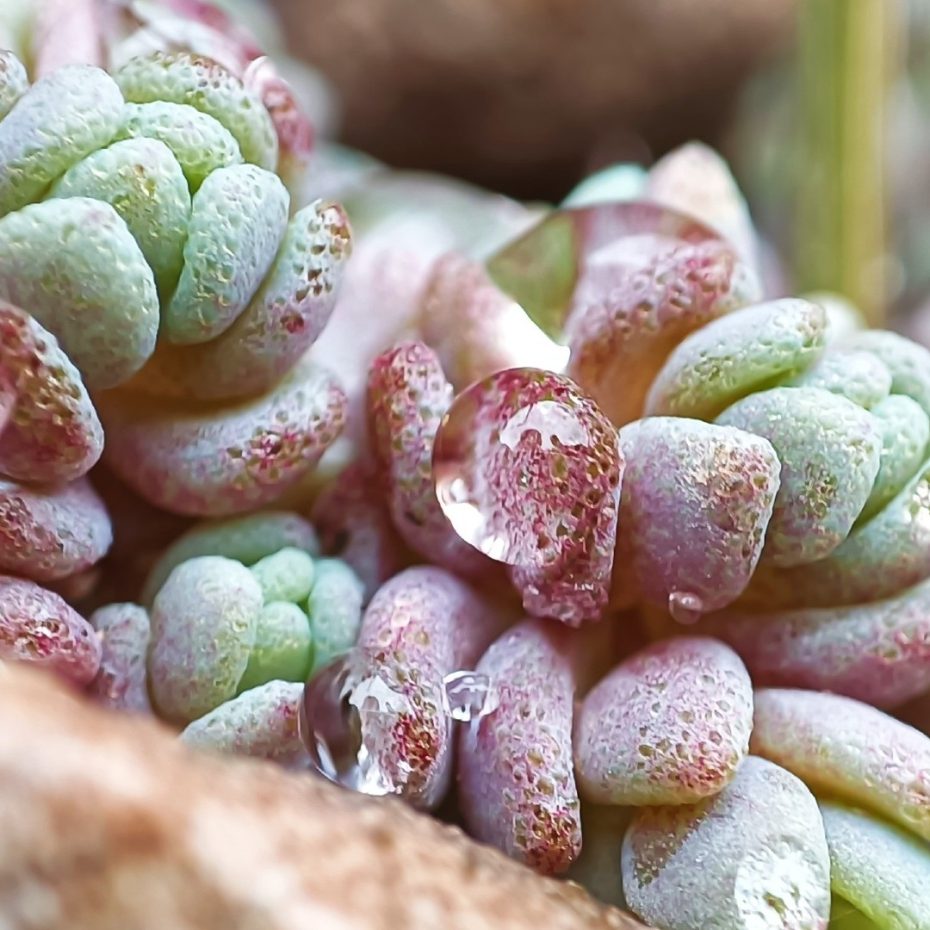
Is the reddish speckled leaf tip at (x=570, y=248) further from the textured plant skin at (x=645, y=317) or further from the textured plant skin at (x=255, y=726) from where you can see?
the textured plant skin at (x=255, y=726)

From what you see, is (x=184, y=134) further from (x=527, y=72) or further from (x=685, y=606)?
(x=527, y=72)

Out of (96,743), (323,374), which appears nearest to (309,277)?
(323,374)

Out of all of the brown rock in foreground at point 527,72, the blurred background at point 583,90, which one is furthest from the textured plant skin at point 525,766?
the brown rock in foreground at point 527,72

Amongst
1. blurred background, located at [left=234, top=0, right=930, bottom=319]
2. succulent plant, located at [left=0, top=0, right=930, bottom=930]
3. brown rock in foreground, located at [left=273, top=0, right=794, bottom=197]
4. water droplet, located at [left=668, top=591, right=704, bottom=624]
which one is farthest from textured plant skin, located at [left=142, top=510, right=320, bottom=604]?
brown rock in foreground, located at [left=273, top=0, right=794, bottom=197]

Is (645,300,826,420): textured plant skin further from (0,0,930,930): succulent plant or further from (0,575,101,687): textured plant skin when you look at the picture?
(0,575,101,687): textured plant skin

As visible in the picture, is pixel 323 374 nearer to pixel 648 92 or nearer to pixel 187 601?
pixel 187 601

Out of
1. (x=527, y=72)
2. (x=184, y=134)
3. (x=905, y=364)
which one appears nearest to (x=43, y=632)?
(x=184, y=134)
